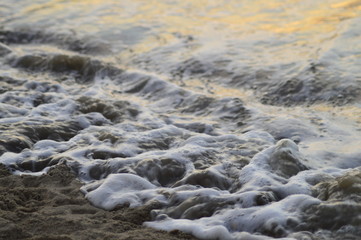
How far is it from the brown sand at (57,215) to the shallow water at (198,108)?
0.10 m

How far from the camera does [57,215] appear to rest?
8.72 ft

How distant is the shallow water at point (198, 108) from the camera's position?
281cm

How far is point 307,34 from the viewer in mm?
6004

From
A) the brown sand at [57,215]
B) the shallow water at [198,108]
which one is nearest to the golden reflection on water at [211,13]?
the shallow water at [198,108]

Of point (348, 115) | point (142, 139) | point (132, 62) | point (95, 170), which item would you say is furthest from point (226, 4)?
point (95, 170)

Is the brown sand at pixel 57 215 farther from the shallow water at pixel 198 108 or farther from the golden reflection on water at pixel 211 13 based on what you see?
the golden reflection on water at pixel 211 13

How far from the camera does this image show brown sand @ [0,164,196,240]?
2.50 m

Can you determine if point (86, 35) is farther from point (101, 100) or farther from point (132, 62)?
point (101, 100)

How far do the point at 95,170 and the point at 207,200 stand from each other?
78 centimetres

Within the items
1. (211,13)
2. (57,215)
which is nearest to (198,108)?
(57,215)

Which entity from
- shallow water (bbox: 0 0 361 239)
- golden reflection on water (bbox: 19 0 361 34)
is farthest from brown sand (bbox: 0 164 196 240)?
golden reflection on water (bbox: 19 0 361 34)

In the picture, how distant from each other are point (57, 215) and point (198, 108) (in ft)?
6.93

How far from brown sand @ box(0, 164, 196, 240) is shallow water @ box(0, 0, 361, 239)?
0.10 meters

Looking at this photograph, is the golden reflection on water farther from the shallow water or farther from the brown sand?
the brown sand
